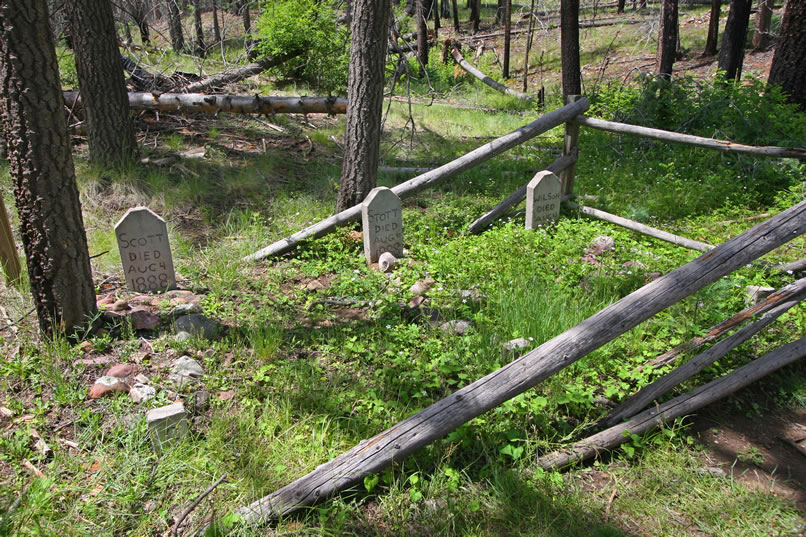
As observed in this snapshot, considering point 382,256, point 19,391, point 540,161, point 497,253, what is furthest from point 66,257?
point 540,161

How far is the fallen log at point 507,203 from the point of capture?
604 centimetres

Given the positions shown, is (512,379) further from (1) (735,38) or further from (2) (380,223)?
(1) (735,38)

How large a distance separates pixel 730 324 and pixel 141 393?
370 cm

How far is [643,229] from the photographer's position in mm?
5688

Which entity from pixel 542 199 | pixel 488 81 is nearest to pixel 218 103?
pixel 542 199

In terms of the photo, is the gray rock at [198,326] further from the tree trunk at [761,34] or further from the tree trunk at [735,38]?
the tree trunk at [761,34]

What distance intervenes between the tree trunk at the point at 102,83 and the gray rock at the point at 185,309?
10.5ft

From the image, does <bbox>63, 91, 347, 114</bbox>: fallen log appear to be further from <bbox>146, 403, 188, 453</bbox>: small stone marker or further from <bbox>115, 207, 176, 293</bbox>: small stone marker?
<bbox>146, 403, 188, 453</bbox>: small stone marker

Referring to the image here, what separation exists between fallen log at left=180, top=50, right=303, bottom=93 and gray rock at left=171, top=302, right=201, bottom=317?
18.6ft

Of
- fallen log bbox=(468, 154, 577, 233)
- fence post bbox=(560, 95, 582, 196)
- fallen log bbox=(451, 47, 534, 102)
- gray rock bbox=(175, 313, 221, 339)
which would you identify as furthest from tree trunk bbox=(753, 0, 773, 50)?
gray rock bbox=(175, 313, 221, 339)

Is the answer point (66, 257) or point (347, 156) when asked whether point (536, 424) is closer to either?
point (66, 257)

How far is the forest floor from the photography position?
2611 millimetres

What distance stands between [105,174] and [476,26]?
2654 cm

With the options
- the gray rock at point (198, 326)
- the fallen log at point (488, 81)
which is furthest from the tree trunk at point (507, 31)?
the gray rock at point (198, 326)
